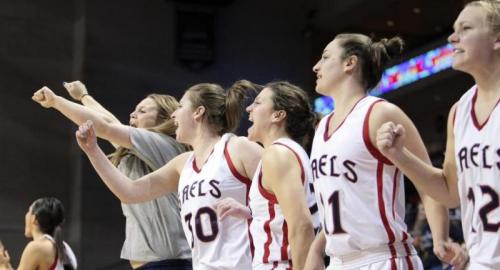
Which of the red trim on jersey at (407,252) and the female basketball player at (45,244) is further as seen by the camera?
the female basketball player at (45,244)

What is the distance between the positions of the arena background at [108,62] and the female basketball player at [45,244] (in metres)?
5.43

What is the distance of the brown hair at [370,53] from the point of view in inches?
155

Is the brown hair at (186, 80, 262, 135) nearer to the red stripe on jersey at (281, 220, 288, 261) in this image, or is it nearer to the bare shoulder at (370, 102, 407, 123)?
the red stripe on jersey at (281, 220, 288, 261)

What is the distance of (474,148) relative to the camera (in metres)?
3.22

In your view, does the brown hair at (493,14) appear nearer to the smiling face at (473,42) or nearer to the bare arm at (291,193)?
the smiling face at (473,42)

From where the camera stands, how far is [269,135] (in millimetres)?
4531

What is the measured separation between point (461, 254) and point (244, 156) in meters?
1.57

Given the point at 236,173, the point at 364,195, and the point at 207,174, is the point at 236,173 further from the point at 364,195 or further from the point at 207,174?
the point at 364,195

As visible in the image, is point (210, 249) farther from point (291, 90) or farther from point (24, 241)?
point (24, 241)

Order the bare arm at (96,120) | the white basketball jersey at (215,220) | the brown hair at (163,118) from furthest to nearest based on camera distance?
the brown hair at (163,118) < the bare arm at (96,120) < the white basketball jersey at (215,220)

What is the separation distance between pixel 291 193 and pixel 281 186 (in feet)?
0.23

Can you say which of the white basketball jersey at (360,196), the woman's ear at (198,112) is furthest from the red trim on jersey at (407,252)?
the woman's ear at (198,112)

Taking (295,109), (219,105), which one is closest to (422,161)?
(295,109)

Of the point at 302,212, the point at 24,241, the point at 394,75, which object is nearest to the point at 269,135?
the point at 302,212
